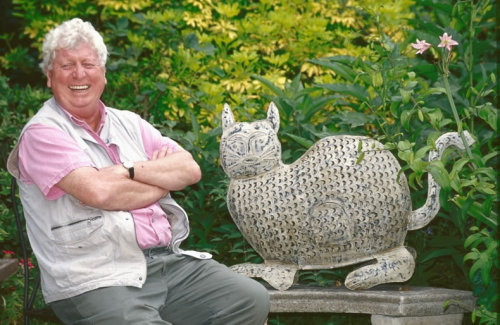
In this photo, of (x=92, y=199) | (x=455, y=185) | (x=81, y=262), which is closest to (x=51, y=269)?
(x=81, y=262)

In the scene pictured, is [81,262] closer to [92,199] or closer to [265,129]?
[92,199]

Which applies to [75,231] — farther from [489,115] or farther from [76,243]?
[489,115]

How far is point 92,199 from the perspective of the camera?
3154 mm

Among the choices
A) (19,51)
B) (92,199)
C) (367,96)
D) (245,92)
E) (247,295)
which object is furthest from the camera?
(19,51)

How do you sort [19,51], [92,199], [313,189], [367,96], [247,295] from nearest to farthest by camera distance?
1. [92,199]
2. [247,295]
3. [313,189]
4. [367,96]
5. [19,51]

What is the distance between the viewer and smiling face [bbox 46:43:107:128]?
11.4 ft

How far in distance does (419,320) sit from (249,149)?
110 cm

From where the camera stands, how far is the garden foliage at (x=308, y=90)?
3.54m

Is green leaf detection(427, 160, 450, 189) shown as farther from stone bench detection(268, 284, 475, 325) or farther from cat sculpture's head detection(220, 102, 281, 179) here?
cat sculpture's head detection(220, 102, 281, 179)

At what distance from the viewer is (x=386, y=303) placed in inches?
137

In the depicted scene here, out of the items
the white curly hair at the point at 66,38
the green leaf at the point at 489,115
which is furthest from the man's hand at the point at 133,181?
the green leaf at the point at 489,115

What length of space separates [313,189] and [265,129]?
371 millimetres

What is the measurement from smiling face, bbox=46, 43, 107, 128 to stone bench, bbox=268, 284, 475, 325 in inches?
48.5

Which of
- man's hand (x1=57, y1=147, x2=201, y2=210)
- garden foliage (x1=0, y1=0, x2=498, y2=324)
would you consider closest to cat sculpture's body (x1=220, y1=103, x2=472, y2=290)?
garden foliage (x1=0, y1=0, x2=498, y2=324)
